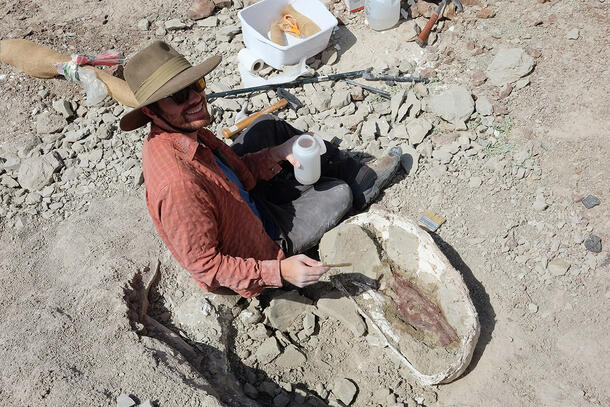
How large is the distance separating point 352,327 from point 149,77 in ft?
6.66

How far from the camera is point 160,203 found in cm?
278

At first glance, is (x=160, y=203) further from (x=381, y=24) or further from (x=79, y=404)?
(x=381, y=24)

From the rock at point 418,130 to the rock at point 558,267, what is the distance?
144cm

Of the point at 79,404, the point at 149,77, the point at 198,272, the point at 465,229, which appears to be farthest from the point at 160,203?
the point at 465,229

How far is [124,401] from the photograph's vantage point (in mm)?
2637

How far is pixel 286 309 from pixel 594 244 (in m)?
2.20

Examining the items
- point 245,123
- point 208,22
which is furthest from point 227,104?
point 208,22

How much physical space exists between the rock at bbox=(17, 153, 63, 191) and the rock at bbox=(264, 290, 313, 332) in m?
2.36

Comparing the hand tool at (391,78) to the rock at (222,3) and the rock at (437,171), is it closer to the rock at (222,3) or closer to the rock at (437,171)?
the rock at (437,171)

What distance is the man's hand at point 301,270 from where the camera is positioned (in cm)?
302

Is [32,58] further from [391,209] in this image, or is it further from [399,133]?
[391,209]

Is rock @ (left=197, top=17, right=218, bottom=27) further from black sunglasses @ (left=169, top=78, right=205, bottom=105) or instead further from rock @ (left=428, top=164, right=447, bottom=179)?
black sunglasses @ (left=169, top=78, right=205, bottom=105)

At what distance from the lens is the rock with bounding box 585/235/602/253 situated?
367 centimetres

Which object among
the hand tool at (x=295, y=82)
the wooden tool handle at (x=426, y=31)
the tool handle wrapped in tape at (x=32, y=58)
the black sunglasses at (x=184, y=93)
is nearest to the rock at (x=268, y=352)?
the black sunglasses at (x=184, y=93)
